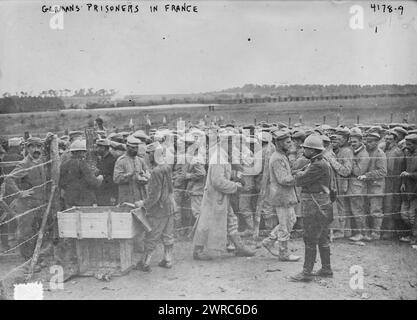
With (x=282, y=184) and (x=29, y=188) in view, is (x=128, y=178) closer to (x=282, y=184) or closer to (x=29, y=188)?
(x=29, y=188)

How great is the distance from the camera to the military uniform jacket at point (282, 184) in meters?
7.46

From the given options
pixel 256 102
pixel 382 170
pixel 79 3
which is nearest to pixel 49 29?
pixel 79 3

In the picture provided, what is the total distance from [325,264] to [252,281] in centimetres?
123

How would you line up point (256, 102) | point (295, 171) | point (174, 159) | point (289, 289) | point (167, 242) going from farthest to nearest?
point (256, 102), point (174, 159), point (295, 171), point (167, 242), point (289, 289)

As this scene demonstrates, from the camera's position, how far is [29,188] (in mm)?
7793

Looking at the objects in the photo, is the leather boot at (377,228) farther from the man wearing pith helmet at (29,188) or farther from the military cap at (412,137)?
the man wearing pith helmet at (29,188)

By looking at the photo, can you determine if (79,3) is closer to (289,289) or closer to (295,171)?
(295,171)

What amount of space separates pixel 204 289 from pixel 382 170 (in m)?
4.25

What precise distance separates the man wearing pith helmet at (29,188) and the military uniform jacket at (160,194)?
2.12 meters

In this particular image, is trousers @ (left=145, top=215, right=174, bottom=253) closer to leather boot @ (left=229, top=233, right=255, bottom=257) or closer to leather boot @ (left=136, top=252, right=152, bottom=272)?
leather boot @ (left=136, top=252, right=152, bottom=272)

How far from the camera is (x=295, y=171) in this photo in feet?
26.6

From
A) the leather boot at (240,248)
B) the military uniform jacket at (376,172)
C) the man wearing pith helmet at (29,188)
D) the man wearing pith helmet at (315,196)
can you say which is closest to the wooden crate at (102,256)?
the man wearing pith helmet at (29,188)

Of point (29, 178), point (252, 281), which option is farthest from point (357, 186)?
point (29, 178)

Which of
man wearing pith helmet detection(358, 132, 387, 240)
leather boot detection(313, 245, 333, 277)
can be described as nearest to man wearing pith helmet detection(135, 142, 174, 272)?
leather boot detection(313, 245, 333, 277)
